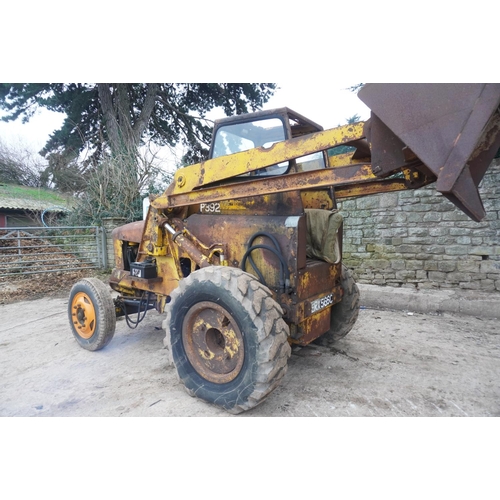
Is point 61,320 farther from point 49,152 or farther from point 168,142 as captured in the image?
point 49,152

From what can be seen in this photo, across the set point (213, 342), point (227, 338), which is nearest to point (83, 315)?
point (213, 342)

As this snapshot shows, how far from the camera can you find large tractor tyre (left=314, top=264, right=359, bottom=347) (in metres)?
3.86

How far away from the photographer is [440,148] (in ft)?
6.27

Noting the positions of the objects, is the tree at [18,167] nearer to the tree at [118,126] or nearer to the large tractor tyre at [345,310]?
the tree at [118,126]

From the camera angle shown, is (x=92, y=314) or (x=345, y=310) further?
(x=92, y=314)

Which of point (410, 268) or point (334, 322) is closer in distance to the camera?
point (334, 322)

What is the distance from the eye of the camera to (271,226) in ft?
9.57

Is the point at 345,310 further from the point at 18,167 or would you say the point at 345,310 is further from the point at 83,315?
the point at 18,167

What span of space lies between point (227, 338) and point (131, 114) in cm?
1233

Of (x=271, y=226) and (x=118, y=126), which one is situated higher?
(x=118, y=126)

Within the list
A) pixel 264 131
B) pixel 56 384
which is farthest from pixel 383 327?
pixel 56 384

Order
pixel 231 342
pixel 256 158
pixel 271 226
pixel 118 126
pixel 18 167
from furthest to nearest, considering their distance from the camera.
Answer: pixel 18 167, pixel 118 126, pixel 271 226, pixel 256 158, pixel 231 342

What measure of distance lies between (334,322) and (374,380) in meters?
0.85

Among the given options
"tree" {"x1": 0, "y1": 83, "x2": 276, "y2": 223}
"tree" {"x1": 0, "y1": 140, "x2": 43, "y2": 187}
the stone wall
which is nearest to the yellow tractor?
the stone wall
